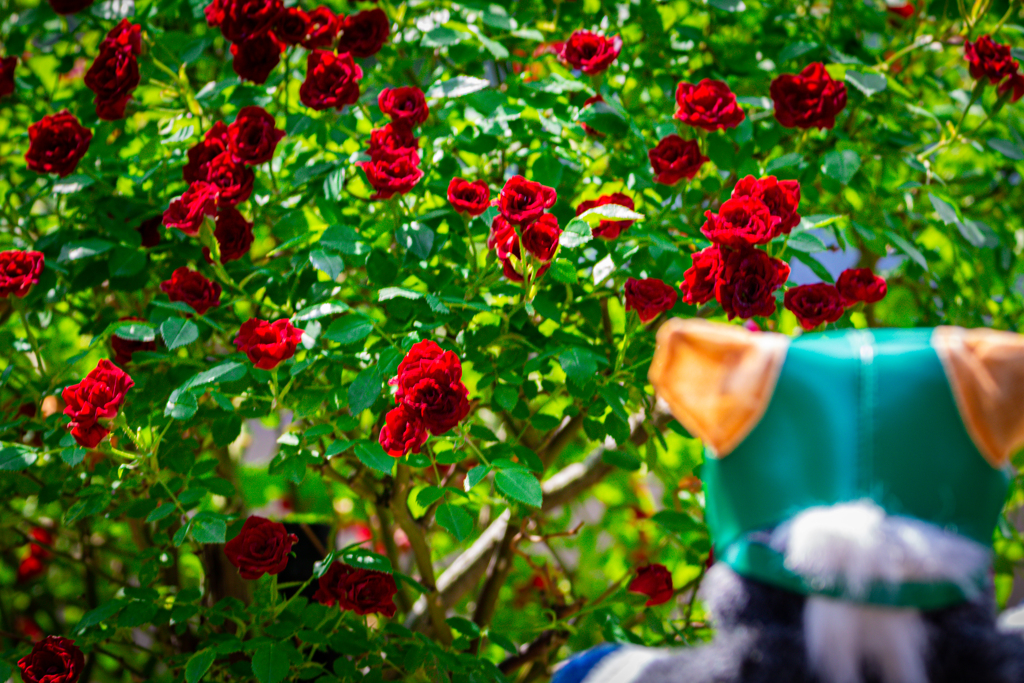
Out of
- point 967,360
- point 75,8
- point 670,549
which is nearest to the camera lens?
point 967,360

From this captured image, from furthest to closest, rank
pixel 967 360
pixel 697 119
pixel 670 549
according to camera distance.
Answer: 1. pixel 670 549
2. pixel 697 119
3. pixel 967 360

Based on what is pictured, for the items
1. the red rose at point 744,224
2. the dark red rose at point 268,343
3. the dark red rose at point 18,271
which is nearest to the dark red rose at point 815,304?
the red rose at point 744,224

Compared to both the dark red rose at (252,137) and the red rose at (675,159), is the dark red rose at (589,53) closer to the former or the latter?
the red rose at (675,159)

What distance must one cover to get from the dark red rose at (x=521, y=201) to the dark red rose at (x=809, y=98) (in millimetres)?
399

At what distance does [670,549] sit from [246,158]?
1194mm

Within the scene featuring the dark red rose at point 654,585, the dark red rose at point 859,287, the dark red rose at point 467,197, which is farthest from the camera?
the dark red rose at point 654,585

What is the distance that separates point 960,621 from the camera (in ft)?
2.08

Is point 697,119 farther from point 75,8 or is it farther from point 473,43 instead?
point 75,8

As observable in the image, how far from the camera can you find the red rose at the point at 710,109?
1077 mm

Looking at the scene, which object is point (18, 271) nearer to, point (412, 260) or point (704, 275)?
point (412, 260)

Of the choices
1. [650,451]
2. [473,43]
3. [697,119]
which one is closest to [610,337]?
[650,451]

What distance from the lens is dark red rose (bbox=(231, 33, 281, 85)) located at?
3.70 ft

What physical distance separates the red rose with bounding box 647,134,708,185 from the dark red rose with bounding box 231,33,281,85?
0.56 metres

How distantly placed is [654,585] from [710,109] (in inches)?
27.0
